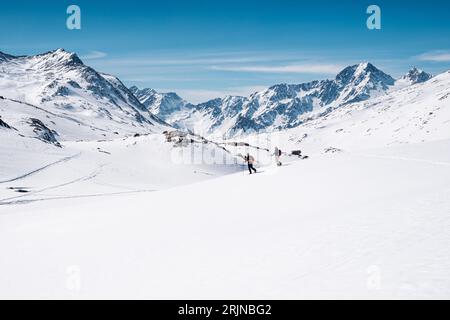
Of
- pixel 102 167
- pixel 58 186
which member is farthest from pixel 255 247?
pixel 102 167

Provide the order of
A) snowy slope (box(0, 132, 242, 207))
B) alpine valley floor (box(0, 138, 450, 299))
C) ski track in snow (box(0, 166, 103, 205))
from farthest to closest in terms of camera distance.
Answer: snowy slope (box(0, 132, 242, 207)), ski track in snow (box(0, 166, 103, 205)), alpine valley floor (box(0, 138, 450, 299))

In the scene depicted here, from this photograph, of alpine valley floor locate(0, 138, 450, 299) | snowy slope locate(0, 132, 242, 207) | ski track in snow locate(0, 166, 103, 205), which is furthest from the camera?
snowy slope locate(0, 132, 242, 207)

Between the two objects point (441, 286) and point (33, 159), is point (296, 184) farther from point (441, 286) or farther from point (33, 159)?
point (33, 159)

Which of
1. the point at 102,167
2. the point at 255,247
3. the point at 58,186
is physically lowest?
the point at 58,186

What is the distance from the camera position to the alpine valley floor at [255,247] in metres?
8.38

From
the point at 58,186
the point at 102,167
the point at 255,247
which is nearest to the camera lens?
the point at 255,247

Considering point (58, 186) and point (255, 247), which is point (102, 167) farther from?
point (255, 247)

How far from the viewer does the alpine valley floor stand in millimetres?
8383

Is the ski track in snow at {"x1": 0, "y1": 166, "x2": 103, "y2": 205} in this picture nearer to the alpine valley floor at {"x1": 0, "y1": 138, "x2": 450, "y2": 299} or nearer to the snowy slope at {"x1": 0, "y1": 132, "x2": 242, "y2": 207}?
the snowy slope at {"x1": 0, "y1": 132, "x2": 242, "y2": 207}

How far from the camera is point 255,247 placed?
36.8 feet

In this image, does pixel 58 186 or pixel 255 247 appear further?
pixel 58 186

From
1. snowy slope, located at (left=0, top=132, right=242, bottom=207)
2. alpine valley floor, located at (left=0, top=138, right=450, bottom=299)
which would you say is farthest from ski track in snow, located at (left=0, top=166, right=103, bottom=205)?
alpine valley floor, located at (left=0, top=138, right=450, bottom=299)

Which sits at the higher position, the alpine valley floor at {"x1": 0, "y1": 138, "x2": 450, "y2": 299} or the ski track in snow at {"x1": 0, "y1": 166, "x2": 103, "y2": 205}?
the alpine valley floor at {"x1": 0, "y1": 138, "x2": 450, "y2": 299}

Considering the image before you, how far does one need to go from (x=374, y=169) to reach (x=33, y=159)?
55.7 metres
